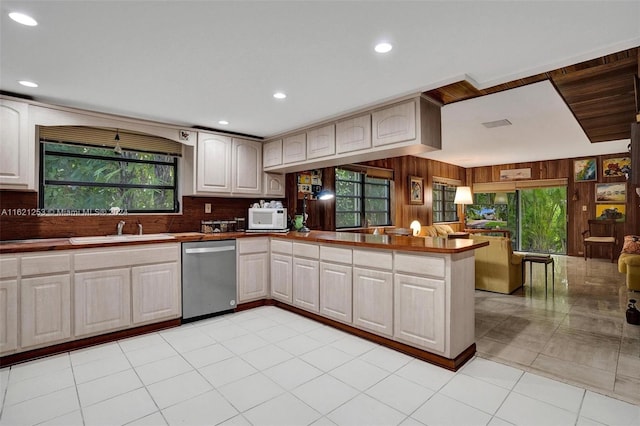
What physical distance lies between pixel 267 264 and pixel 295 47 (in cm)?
283

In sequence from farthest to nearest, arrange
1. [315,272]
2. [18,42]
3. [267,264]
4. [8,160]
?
[267,264] < [315,272] < [8,160] < [18,42]

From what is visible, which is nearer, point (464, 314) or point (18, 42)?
point (18, 42)

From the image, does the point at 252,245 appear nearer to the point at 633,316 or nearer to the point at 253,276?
the point at 253,276

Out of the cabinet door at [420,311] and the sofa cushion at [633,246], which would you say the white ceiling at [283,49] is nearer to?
the cabinet door at [420,311]

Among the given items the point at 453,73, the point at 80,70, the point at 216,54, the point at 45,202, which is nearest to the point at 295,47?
the point at 216,54

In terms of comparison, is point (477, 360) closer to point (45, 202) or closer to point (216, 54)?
point (216, 54)

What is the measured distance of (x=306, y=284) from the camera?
3820mm

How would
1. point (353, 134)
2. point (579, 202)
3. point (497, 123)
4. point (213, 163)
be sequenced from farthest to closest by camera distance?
point (579, 202), point (497, 123), point (213, 163), point (353, 134)

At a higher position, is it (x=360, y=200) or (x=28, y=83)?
(x=28, y=83)

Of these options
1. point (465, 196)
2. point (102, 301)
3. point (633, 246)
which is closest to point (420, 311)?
point (102, 301)

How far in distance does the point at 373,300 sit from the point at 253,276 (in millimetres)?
1755

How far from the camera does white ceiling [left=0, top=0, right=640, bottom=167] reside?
183 cm

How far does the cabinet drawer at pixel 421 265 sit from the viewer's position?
2.62 metres

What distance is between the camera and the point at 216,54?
2.33 meters
